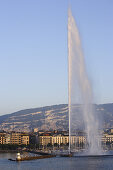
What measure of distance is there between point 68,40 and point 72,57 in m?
1.72

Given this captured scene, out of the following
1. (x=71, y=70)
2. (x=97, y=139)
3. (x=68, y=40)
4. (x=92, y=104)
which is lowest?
(x=97, y=139)

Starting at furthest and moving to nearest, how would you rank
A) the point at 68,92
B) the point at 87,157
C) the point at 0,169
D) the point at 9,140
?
the point at 9,140 < the point at 87,157 < the point at 68,92 < the point at 0,169

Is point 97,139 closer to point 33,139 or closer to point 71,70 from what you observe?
Result: point 71,70

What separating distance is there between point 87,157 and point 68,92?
24.8 feet

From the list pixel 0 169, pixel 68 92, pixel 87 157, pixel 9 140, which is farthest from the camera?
pixel 9 140

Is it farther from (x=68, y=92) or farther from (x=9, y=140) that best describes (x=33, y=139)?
(x=68, y=92)

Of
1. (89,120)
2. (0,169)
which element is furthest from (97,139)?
(0,169)

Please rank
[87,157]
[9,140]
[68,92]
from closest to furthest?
[68,92] < [87,157] < [9,140]

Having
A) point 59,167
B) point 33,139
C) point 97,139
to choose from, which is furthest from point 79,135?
point 59,167

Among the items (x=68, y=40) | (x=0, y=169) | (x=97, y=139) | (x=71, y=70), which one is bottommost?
(x=0, y=169)

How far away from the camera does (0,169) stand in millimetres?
37219

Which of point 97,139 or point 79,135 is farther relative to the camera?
point 79,135

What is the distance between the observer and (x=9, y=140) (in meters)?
116

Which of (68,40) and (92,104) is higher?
(68,40)
